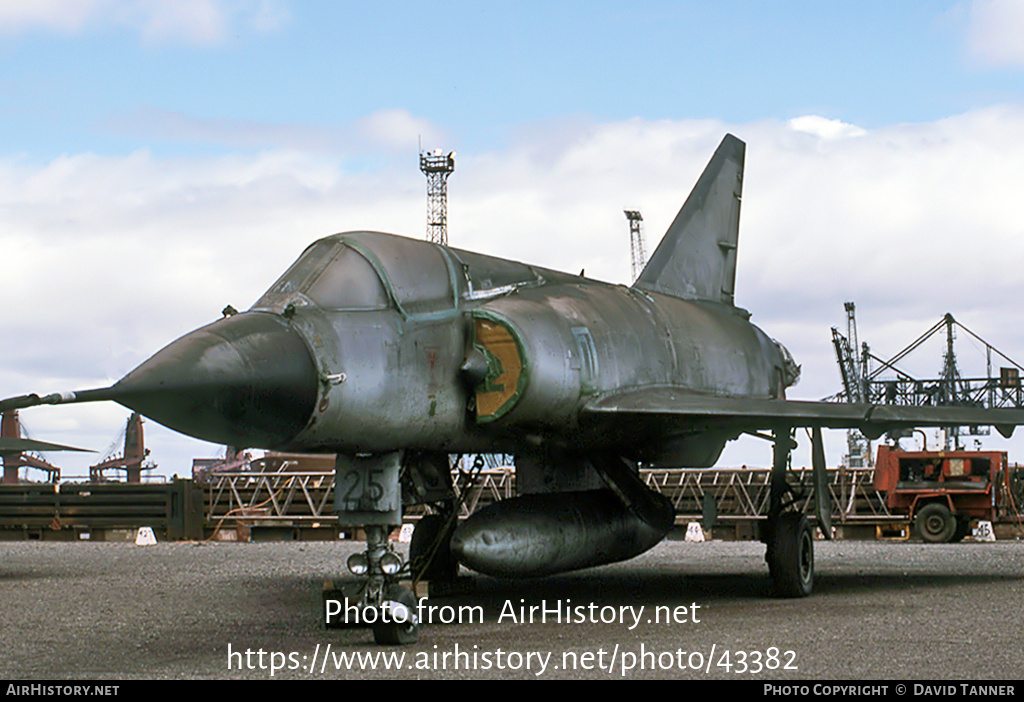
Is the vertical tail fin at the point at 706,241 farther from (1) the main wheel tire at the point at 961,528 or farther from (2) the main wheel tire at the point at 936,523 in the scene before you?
(1) the main wheel tire at the point at 961,528

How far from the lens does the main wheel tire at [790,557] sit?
11828 mm

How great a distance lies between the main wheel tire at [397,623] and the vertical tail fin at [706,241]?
619cm

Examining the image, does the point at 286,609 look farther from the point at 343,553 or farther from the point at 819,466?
the point at 343,553

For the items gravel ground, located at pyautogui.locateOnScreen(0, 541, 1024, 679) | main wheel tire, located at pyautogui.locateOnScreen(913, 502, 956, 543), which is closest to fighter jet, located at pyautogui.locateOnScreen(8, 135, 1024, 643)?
gravel ground, located at pyautogui.locateOnScreen(0, 541, 1024, 679)

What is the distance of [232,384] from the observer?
7.54 metres

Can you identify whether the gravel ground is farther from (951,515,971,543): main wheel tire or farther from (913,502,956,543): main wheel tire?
(951,515,971,543): main wheel tire

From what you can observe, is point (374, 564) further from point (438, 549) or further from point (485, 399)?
point (438, 549)

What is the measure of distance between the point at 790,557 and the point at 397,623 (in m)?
5.01

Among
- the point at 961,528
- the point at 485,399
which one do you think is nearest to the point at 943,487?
the point at 961,528

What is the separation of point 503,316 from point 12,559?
1443 cm

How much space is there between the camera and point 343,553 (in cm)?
2136

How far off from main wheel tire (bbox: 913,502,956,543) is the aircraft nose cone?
18.9m

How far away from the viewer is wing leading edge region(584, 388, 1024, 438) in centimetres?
1039

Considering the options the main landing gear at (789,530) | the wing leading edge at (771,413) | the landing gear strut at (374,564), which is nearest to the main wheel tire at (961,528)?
the wing leading edge at (771,413)
